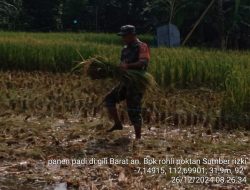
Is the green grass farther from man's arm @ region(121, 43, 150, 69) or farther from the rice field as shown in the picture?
man's arm @ region(121, 43, 150, 69)

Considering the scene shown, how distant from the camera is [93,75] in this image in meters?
6.16

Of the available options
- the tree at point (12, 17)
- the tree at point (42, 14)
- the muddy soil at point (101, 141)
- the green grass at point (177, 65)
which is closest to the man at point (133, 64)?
the muddy soil at point (101, 141)

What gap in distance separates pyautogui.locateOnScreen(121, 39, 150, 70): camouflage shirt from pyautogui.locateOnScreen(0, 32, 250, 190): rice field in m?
0.53

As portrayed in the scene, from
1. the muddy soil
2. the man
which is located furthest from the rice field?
the man

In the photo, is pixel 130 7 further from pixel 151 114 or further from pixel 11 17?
pixel 151 114

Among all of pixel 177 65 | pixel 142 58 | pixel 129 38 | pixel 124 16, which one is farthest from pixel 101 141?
pixel 124 16

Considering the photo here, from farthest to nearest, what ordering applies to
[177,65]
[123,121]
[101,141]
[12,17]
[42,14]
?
[42,14] → [12,17] → [177,65] → [123,121] → [101,141]

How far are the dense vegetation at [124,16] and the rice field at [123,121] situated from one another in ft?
31.7

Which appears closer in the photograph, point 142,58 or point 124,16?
point 142,58

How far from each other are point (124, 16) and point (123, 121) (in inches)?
1002

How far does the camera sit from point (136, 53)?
604cm

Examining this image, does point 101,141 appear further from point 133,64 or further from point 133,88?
point 133,64

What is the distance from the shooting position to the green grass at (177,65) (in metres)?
6.96

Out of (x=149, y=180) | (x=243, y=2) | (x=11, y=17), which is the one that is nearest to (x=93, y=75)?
(x=149, y=180)
